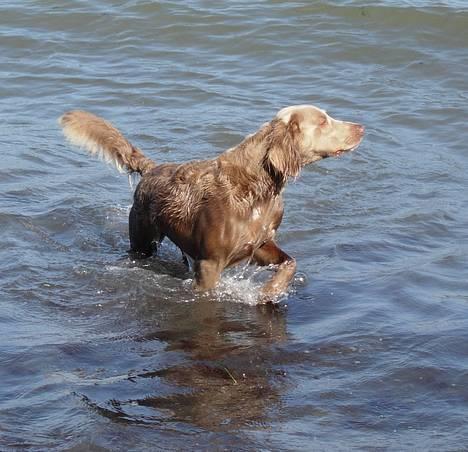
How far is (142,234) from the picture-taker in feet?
29.5

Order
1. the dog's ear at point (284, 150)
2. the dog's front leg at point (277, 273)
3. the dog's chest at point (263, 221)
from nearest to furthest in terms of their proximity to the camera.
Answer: the dog's ear at point (284, 150) < the dog's chest at point (263, 221) < the dog's front leg at point (277, 273)

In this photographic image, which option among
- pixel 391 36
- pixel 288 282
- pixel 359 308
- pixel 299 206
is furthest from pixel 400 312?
pixel 391 36

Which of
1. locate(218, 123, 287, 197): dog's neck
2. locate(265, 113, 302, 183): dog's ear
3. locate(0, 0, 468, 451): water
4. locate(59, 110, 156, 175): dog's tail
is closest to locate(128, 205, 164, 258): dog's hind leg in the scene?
locate(0, 0, 468, 451): water

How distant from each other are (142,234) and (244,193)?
129 centimetres

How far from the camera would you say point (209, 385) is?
6.50m

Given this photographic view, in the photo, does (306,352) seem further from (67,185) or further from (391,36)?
(391,36)

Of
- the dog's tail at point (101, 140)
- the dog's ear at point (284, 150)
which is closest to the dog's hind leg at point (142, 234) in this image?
the dog's tail at point (101, 140)

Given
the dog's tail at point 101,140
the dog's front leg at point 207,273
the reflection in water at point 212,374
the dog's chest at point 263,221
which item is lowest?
the reflection in water at point 212,374

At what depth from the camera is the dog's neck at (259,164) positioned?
26.4 ft

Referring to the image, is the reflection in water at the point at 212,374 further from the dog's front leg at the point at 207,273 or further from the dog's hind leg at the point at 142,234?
the dog's hind leg at the point at 142,234

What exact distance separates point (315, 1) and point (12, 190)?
8307 mm

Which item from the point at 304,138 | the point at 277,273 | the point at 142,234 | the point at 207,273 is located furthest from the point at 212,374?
the point at 142,234

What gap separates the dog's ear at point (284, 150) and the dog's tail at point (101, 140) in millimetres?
1445

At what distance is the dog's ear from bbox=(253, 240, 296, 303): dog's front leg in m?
0.74
